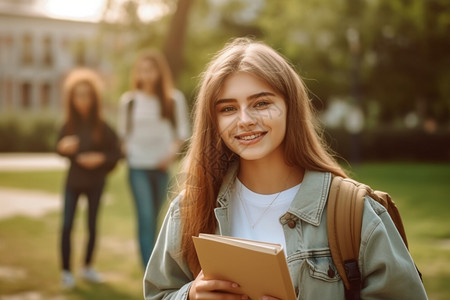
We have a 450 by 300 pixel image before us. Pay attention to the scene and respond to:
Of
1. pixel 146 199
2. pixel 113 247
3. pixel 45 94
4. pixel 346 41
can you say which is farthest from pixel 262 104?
pixel 45 94

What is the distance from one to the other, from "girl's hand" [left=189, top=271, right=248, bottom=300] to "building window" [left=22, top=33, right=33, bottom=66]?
134 feet

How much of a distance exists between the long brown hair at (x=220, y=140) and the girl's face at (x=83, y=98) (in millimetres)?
3952

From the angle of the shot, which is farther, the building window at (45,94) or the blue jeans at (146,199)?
the building window at (45,94)

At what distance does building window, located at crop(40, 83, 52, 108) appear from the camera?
43.3 metres

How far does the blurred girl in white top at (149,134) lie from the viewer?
569 centimetres

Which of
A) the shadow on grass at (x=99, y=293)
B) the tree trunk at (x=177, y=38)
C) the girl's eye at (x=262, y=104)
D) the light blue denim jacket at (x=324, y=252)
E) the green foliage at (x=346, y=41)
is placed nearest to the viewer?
the light blue denim jacket at (x=324, y=252)

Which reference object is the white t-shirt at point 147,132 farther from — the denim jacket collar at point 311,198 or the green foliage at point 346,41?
the denim jacket collar at point 311,198

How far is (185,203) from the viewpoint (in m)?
2.24

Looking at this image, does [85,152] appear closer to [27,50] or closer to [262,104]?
[262,104]

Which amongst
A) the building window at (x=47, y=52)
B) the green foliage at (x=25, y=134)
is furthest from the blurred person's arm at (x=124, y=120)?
the building window at (x=47, y=52)

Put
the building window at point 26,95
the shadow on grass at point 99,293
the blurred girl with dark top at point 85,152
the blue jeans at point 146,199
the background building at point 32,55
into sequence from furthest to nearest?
the building window at point 26,95, the background building at point 32,55, the blurred girl with dark top at point 85,152, the blue jeans at point 146,199, the shadow on grass at point 99,293

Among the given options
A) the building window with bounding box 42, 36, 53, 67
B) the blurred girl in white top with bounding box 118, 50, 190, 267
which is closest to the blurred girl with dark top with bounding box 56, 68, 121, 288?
the blurred girl in white top with bounding box 118, 50, 190, 267

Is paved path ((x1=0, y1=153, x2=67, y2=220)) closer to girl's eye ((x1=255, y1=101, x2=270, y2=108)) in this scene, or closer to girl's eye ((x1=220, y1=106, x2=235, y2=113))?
girl's eye ((x1=220, y1=106, x2=235, y2=113))

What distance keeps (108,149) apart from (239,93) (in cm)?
411
